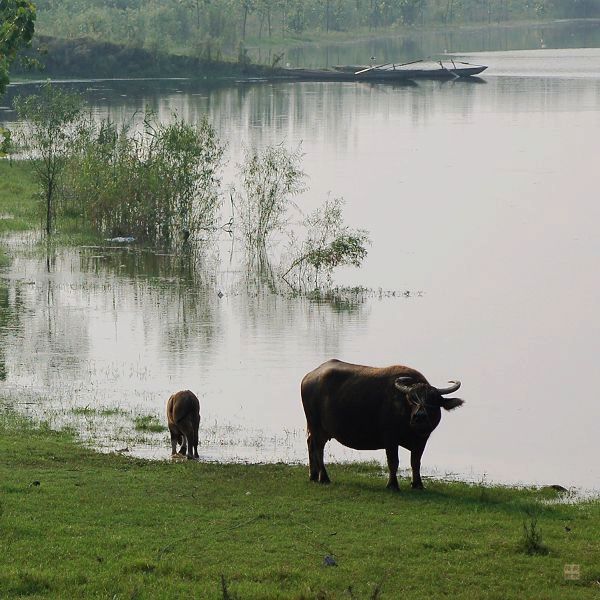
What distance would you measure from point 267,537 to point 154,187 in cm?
2140

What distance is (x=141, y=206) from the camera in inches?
1276

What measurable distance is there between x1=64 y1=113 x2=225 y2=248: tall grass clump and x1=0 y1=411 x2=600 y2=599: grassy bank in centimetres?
1809

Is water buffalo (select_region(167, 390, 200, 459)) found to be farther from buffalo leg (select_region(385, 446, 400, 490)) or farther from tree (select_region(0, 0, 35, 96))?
tree (select_region(0, 0, 35, 96))

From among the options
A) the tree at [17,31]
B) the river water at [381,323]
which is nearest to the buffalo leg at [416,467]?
the river water at [381,323]

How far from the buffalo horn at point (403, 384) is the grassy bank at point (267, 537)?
40.3 inches

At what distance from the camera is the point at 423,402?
40.9 ft

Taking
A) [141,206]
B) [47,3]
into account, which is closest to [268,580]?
[141,206]

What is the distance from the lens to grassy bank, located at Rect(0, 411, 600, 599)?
9.38 meters

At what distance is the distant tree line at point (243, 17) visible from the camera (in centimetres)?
9950

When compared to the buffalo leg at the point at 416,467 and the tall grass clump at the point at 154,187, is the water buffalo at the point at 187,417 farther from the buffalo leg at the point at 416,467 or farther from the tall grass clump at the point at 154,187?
the tall grass clump at the point at 154,187

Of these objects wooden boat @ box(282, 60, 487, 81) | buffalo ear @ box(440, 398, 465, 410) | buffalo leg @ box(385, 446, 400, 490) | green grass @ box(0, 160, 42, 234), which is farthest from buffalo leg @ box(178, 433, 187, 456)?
wooden boat @ box(282, 60, 487, 81)

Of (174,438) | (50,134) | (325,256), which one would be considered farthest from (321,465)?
(50,134)

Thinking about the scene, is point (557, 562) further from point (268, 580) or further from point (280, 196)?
point (280, 196)

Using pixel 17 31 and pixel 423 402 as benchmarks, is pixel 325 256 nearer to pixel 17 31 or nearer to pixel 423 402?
pixel 17 31
